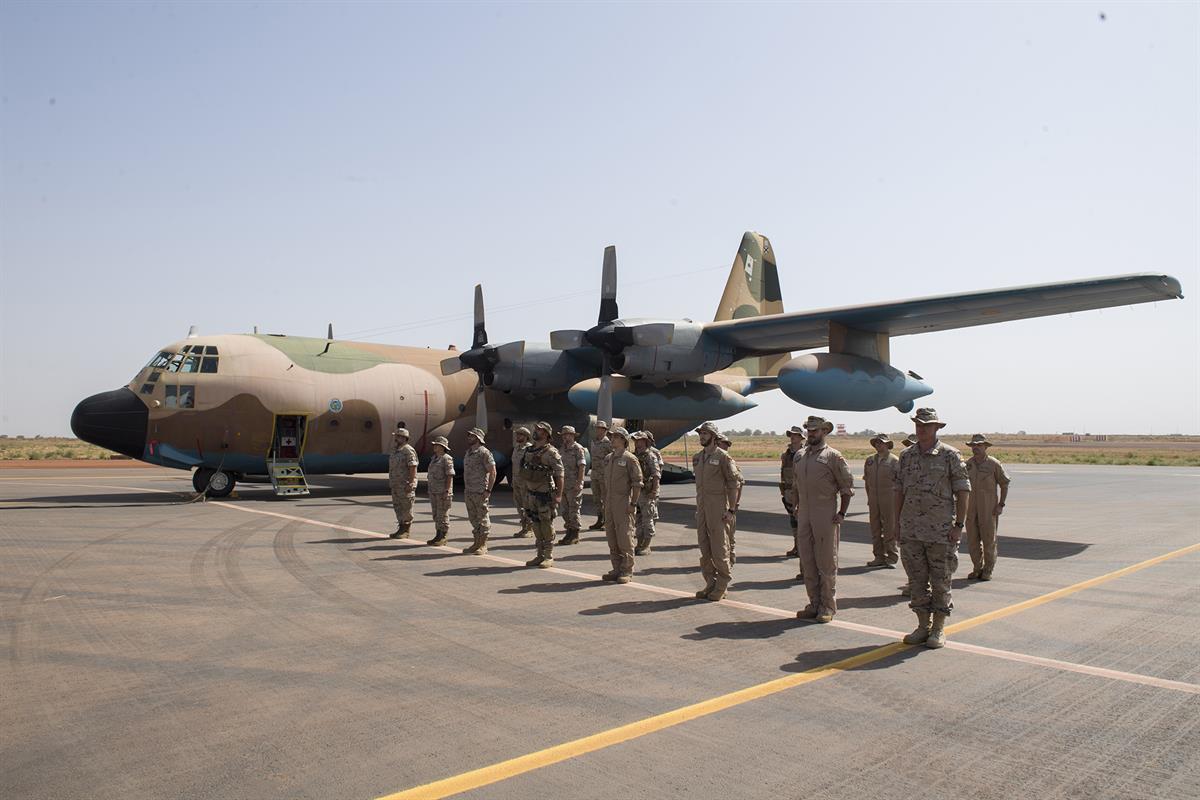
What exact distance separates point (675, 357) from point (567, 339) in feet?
8.94

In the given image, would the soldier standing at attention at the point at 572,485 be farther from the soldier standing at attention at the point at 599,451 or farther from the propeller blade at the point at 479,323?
the propeller blade at the point at 479,323

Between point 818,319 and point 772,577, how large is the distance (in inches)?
334

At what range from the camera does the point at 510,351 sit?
838 inches

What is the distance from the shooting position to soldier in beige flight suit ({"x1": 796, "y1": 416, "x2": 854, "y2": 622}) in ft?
25.6

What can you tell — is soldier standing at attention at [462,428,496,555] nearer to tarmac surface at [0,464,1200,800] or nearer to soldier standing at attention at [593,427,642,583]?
tarmac surface at [0,464,1200,800]

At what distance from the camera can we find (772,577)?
33.8 feet

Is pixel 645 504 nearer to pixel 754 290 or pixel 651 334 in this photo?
pixel 651 334

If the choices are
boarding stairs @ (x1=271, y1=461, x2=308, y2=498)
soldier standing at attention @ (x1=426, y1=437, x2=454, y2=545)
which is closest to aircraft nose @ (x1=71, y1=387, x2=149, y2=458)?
boarding stairs @ (x1=271, y1=461, x2=308, y2=498)

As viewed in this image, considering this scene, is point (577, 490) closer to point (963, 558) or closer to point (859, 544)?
point (859, 544)

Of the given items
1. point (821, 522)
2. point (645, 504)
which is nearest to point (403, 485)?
point (645, 504)

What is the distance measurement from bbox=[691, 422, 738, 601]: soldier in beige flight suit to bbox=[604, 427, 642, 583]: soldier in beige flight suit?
103 cm

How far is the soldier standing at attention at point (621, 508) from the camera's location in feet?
31.5

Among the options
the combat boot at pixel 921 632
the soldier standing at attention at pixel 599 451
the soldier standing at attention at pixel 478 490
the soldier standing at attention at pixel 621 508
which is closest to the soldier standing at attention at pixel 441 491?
the soldier standing at attention at pixel 478 490

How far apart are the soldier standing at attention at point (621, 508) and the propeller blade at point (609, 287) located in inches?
384
